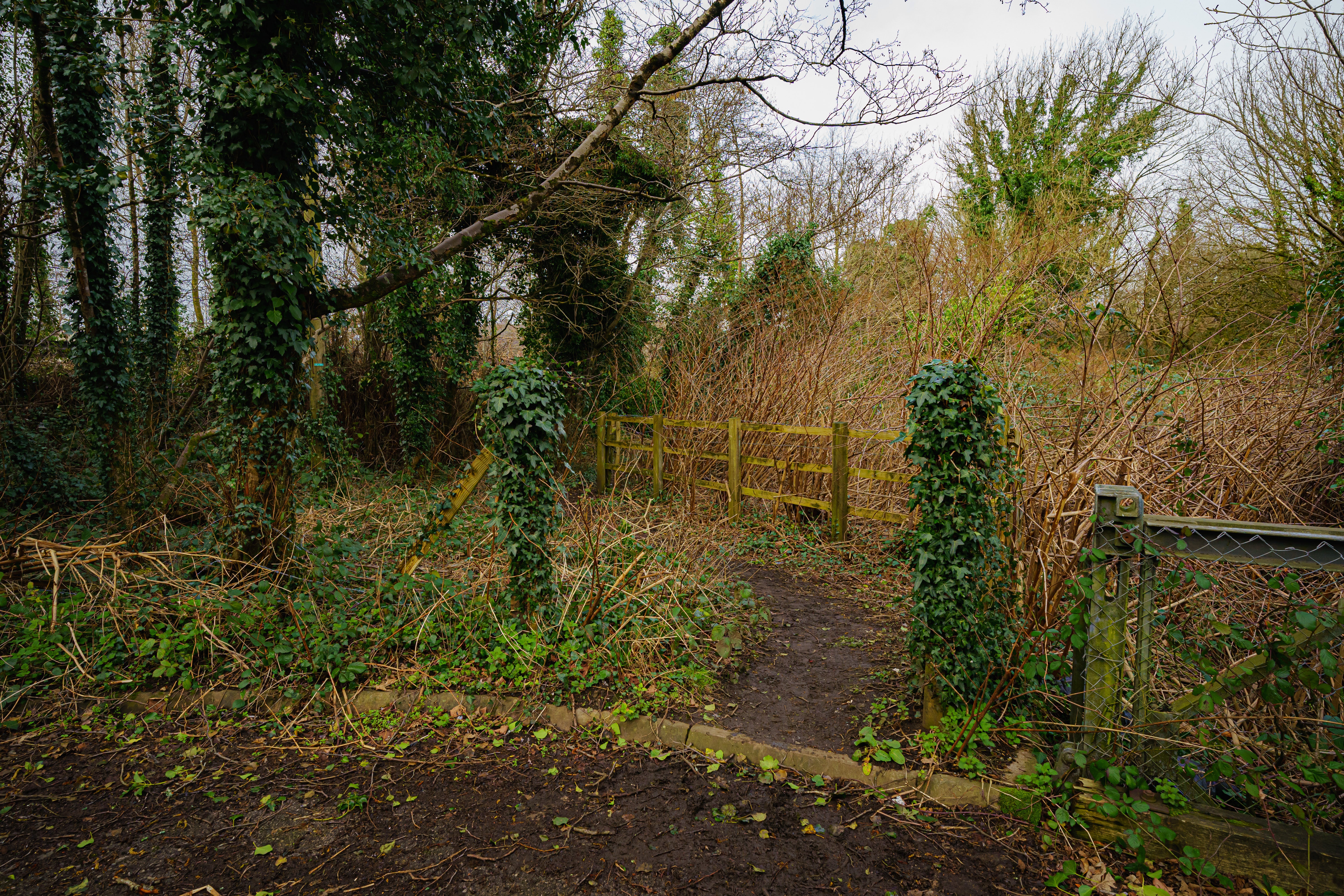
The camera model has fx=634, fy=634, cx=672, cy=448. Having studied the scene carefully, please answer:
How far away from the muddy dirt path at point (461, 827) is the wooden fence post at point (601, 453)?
6568 millimetres

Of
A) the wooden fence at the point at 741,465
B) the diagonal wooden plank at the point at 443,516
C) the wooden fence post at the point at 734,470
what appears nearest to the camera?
the diagonal wooden plank at the point at 443,516

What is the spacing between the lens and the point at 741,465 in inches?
309

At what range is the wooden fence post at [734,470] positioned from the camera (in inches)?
303

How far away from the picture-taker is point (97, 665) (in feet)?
13.3

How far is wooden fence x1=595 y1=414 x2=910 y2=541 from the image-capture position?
670 cm

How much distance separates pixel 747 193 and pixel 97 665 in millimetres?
13413

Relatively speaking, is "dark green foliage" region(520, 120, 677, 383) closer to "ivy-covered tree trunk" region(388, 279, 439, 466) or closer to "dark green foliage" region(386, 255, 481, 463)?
"dark green foliage" region(386, 255, 481, 463)

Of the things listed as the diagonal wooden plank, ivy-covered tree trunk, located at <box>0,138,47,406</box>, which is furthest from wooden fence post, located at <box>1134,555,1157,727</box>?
ivy-covered tree trunk, located at <box>0,138,47,406</box>

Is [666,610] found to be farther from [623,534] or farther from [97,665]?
[97,665]

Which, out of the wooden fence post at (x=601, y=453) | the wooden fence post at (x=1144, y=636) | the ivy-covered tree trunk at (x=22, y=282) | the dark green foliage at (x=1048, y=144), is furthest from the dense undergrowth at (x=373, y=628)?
the dark green foliage at (x=1048, y=144)

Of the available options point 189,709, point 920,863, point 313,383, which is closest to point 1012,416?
point 920,863

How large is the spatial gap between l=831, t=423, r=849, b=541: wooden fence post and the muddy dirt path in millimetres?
4034

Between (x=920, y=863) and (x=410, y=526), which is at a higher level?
(x=410, y=526)

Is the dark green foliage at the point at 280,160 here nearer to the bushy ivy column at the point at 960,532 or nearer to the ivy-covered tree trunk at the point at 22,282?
the ivy-covered tree trunk at the point at 22,282
